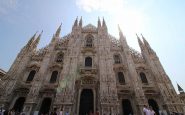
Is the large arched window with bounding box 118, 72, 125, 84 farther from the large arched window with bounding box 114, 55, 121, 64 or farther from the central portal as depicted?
the central portal

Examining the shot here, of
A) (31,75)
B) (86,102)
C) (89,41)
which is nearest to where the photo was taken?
(86,102)

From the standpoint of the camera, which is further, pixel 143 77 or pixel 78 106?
pixel 143 77

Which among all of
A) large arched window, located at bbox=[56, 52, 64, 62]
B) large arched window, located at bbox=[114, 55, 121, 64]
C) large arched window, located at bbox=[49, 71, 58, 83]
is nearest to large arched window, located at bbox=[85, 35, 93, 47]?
large arched window, located at bbox=[56, 52, 64, 62]

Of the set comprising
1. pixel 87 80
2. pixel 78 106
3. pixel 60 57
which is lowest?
pixel 78 106

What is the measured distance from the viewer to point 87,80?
17.4 meters

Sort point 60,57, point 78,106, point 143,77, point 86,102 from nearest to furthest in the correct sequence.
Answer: point 78,106 → point 86,102 → point 143,77 → point 60,57

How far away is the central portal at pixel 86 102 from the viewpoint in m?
15.2

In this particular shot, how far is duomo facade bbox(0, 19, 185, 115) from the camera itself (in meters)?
14.9

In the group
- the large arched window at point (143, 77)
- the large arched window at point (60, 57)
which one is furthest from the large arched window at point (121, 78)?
the large arched window at point (60, 57)

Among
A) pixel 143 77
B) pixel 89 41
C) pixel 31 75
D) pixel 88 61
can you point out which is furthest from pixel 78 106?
pixel 89 41

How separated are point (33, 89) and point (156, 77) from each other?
48.7 feet

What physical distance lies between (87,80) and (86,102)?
2.72 meters

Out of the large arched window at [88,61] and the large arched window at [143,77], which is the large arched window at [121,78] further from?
the large arched window at [88,61]

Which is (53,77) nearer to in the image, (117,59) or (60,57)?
(60,57)
